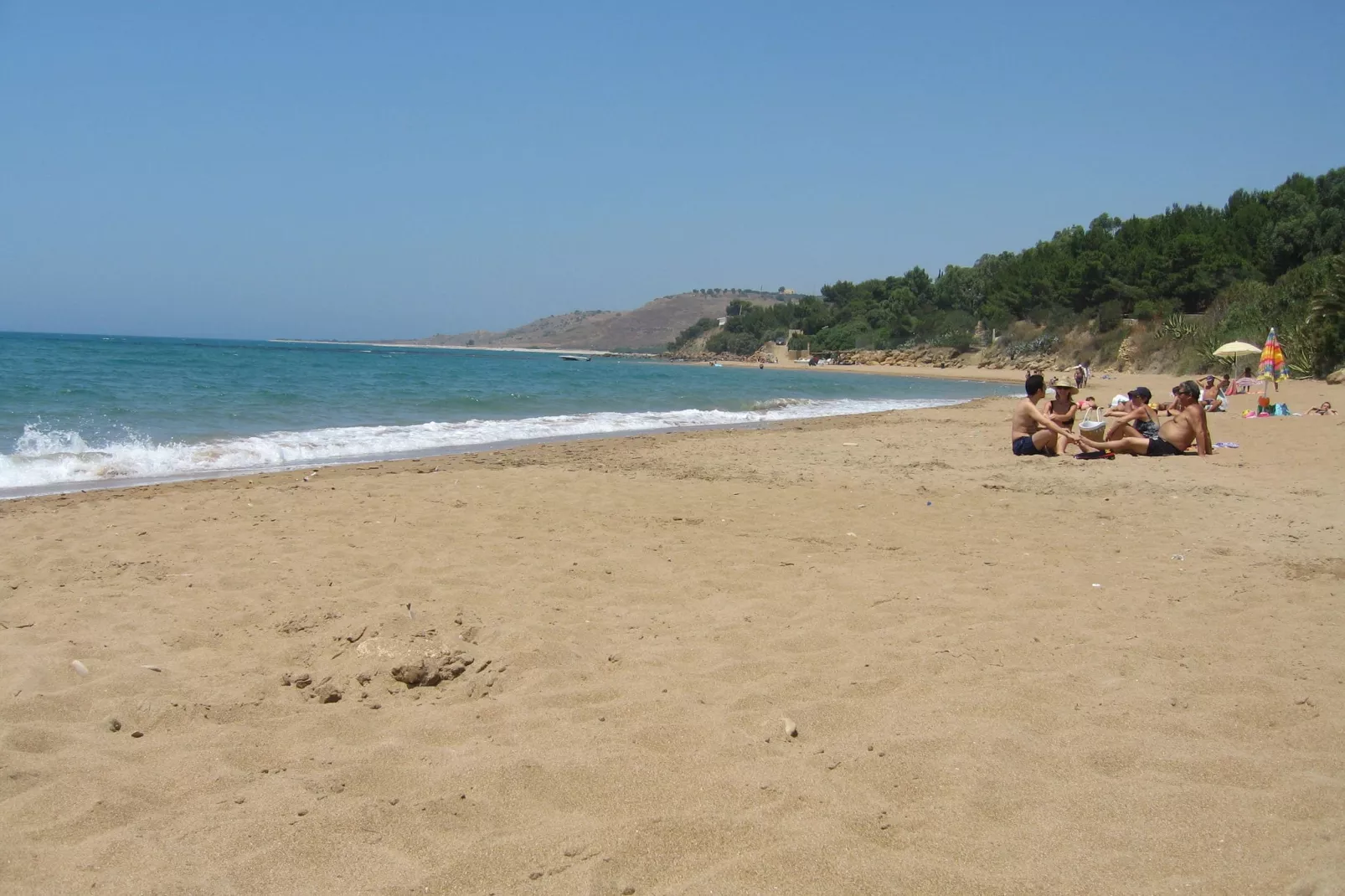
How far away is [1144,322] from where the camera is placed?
1809 inches

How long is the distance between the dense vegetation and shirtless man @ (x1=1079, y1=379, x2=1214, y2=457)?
1822 centimetres

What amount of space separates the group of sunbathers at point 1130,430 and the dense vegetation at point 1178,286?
18.3 metres

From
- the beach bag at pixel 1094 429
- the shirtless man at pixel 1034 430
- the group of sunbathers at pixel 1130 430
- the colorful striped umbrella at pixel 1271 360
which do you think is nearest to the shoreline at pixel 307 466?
the shirtless man at pixel 1034 430

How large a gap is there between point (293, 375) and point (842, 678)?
105ft

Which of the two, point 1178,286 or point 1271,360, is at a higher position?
point 1178,286

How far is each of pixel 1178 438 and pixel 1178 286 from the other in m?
40.8

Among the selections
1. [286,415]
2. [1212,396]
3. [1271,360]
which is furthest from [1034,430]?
[286,415]

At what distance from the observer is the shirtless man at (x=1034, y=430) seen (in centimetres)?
1027

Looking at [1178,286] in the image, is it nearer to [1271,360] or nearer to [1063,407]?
[1271,360]

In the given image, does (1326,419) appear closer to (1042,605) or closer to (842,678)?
(1042,605)

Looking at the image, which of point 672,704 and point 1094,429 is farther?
point 1094,429

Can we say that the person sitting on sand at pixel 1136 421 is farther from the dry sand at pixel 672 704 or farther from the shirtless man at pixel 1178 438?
the dry sand at pixel 672 704

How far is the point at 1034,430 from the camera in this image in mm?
10641

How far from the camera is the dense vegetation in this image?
30203 mm
